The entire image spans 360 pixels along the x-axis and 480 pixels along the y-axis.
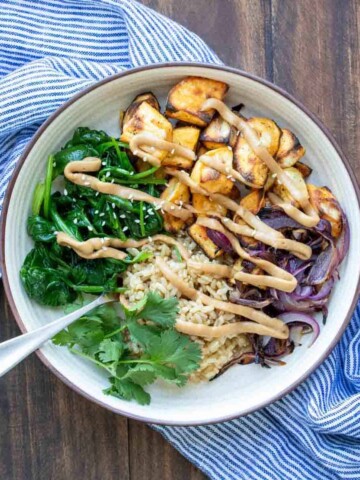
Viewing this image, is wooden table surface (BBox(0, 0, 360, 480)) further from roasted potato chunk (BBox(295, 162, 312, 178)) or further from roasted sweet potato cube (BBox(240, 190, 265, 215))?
roasted sweet potato cube (BBox(240, 190, 265, 215))

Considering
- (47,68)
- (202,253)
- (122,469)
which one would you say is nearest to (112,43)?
(47,68)

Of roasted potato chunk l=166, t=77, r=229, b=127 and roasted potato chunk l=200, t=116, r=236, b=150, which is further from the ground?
roasted potato chunk l=166, t=77, r=229, b=127

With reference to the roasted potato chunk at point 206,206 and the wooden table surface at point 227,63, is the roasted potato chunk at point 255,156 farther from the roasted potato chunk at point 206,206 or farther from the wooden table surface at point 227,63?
the wooden table surface at point 227,63

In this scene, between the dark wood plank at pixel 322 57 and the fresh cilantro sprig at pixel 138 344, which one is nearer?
the fresh cilantro sprig at pixel 138 344

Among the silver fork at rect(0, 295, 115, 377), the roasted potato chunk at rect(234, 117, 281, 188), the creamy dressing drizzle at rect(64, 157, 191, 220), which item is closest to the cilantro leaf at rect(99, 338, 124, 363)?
the silver fork at rect(0, 295, 115, 377)

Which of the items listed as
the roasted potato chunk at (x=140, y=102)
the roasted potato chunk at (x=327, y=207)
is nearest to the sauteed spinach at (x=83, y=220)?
the roasted potato chunk at (x=140, y=102)

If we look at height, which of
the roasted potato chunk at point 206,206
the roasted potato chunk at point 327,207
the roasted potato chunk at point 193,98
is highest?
the roasted potato chunk at point 193,98
